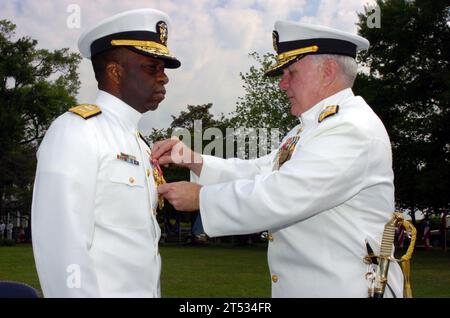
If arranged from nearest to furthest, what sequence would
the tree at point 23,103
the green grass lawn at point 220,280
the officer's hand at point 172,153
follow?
the officer's hand at point 172,153 → the green grass lawn at point 220,280 → the tree at point 23,103

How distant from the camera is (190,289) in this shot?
14.0 m

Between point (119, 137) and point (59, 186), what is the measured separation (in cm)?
72

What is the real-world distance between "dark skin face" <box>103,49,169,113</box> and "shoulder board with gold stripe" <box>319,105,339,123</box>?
1.12 m

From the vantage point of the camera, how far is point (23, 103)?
55594 mm

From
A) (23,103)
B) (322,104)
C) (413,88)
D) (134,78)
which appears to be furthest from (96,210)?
(23,103)

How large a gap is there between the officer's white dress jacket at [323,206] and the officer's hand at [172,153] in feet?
2.28

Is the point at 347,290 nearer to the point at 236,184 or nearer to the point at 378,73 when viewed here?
the point at 236,184

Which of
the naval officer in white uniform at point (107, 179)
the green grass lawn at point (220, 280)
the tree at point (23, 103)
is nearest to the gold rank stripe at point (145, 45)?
the naval officer in white uniform at point (107, 179)

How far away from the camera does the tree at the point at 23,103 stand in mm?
53719

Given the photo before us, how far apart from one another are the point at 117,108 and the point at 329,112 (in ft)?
4.59

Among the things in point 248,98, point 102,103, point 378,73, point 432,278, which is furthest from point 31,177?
point 102,103

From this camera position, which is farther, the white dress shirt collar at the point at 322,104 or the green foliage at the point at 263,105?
the green foliage at the point at 263,105

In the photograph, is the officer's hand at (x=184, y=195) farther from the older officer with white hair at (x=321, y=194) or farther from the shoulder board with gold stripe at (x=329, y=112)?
the shoulder board with gold stripe at (x=329, y=112)

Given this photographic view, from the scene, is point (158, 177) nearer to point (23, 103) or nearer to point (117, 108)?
point (117, 108)
